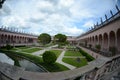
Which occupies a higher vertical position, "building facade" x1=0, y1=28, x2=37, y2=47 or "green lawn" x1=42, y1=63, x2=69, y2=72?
"building facade" x1=0, y1=28, x2=37, y2=47

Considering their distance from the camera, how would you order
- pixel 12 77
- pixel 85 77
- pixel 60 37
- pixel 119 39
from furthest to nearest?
pixel 60 37, pixel 119 39, pixel 85 77, pixel 12 77

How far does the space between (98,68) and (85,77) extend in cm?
75

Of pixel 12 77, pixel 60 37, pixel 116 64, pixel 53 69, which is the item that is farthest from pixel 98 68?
pixel 60 37

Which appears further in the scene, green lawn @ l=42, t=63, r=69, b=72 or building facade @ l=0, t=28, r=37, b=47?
building facade @ l=0, t=28, r=37, b=47

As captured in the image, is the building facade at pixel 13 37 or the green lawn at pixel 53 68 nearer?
the green lawn at pixel 53 68

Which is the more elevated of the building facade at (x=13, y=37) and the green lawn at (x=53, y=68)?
the building facade at (x=13, y=37)

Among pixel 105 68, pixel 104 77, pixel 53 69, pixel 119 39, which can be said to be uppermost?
pixel 119 39

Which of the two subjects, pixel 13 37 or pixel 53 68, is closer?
pixel 53 68

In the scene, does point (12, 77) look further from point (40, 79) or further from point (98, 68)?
point (98, 68)

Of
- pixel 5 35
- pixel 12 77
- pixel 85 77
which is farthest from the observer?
pixel 5 35

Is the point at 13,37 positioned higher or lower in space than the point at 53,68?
higher

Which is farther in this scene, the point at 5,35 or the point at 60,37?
the point at 60,37

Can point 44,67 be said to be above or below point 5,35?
below

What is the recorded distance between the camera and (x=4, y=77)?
20.8 feet
